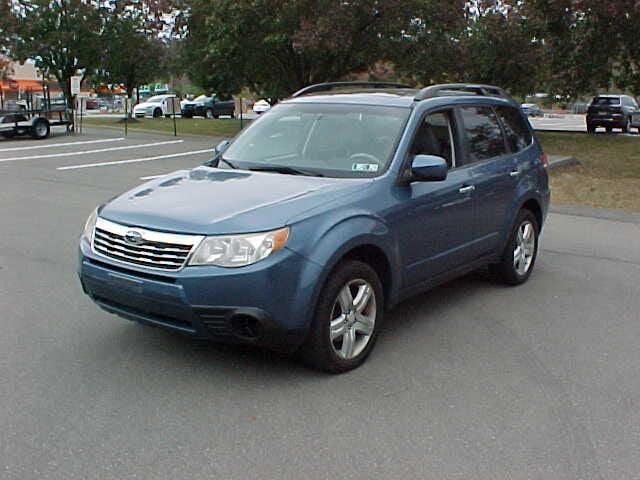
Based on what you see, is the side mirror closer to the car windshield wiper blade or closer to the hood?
the hood

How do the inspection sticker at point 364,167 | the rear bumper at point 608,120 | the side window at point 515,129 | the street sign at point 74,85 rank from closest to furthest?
the inspection sticker at point 364,167
the side window at point 515,129
the street sign at point 74,85
the rear bumper at point 608,120

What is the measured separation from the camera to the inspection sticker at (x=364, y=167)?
16.5 feet

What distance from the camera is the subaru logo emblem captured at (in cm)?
422

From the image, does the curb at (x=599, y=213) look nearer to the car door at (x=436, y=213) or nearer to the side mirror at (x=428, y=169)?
the car door at (x=436, y=213)

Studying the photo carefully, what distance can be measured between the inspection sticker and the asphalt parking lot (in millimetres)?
1193

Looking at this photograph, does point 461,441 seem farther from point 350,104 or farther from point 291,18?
point 291,18

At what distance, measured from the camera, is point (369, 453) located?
3.55 meters

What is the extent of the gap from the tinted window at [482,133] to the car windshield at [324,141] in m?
0.81

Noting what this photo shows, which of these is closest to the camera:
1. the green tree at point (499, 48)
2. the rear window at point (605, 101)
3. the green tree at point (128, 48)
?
the green tree at point (499, 48)

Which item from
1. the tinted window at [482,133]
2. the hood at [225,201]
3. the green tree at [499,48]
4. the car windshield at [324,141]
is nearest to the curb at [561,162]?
the green tree at [499,48]

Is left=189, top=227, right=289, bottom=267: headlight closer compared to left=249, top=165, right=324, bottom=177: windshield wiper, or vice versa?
left=189, top=227, right=289, bottom=267: headlight

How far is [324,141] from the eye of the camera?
17.6 ft

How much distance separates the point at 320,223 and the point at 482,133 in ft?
8.01

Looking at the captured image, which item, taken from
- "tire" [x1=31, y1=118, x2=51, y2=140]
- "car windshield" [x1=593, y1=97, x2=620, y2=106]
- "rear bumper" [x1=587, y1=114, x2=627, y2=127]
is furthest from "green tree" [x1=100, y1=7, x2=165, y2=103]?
"car windshield" [x1=593, y1=97, x2=620, y2=106]
